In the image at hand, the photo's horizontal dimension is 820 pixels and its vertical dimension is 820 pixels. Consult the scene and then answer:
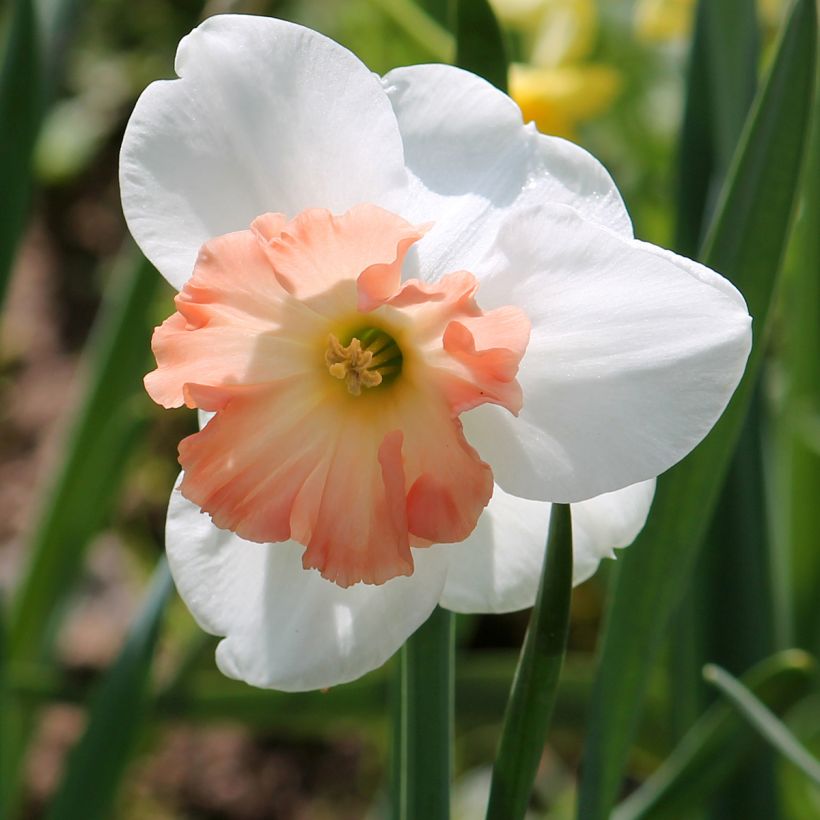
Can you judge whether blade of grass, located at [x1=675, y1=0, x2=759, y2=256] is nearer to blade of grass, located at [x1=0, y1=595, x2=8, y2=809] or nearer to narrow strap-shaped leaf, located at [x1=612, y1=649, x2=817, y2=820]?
narrow strap-shaped leaf, located at [x1=612, y1=649, x2=817, y2=820]

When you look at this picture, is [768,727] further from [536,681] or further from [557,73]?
[557,73]

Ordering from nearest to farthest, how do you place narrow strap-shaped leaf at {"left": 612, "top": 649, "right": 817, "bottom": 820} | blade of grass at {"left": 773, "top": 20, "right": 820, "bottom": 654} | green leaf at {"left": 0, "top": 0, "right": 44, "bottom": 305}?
narrow strap-shaped leaf at {"left": 612, "top": 649, "right": 817, "bottom": 820}, green leaf at {"left": 0, "top": 0, "right": 44, "bottom": 305}, blade of grass at {"left": 773, "top": 20, "right": 820, "bottom": 654}

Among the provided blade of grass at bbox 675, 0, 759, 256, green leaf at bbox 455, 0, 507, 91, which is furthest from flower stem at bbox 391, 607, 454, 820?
blade of grass at bbox 675, 0, 759, 256

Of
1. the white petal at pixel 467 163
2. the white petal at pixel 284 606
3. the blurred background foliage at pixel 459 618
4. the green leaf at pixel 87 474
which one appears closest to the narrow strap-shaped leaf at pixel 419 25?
the blurred background foliage at pixel 459 618

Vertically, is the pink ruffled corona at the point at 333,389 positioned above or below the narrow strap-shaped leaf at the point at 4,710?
above

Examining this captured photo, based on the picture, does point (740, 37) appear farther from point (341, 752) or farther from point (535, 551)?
point (341, 752)

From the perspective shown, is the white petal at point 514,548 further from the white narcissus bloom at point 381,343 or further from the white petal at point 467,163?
the white petal at point 467,163
